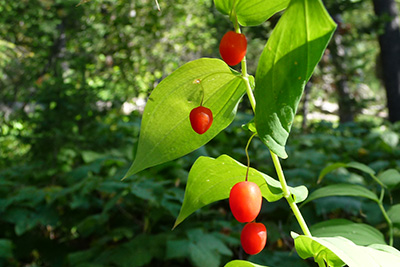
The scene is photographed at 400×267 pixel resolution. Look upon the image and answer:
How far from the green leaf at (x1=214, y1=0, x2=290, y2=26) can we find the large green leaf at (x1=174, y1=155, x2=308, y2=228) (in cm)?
16

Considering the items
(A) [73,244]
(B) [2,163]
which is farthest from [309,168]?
(B) [2,163]

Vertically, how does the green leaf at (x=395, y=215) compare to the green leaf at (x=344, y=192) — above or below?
below

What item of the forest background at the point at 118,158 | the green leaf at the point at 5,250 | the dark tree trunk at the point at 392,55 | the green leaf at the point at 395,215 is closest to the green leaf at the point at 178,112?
the forest background at the point at 118,158

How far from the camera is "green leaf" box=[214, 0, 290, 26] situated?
375 millimetres

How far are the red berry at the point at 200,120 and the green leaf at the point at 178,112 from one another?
4cm

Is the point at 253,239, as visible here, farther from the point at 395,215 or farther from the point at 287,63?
the point at 395,215

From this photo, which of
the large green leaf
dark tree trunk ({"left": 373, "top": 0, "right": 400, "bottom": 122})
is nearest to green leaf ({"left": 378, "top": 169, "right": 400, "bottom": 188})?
the large green leaf

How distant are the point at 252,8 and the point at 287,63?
9 centimetres

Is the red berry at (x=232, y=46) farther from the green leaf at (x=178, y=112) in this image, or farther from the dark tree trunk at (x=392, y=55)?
the dark tree trunk at (x=392, y=55)

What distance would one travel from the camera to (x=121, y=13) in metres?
4.07

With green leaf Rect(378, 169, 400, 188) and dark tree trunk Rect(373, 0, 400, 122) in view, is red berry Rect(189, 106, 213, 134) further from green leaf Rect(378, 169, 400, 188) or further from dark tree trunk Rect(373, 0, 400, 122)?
dark tree trunk Rect(373, 0, 400, 122)

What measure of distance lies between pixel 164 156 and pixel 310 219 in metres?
1.07

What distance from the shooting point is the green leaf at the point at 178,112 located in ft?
1.44

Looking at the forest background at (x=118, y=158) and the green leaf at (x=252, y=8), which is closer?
the green leaf at (x=252, y=8)
